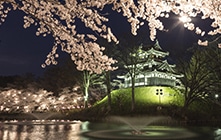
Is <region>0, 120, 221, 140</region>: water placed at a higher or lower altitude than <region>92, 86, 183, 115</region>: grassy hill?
lower

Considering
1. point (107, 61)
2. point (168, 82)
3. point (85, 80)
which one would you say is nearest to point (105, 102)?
point (85, 80)

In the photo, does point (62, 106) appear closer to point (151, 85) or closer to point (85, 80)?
point (85, 80)

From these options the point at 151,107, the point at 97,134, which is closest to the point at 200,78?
the point at 151,107

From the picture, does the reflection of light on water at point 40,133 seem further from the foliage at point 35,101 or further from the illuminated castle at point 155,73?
the illuminated castle at point 155,73

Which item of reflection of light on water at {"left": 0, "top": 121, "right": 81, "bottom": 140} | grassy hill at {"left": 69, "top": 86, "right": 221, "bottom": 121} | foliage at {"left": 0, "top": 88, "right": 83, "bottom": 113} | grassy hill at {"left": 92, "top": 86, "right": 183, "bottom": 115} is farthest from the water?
grassy hill at {"left": 92, "top": 86, "right": 183, "bottom": 115}

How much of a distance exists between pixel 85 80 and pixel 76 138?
33155mm

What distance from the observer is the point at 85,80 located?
49.9 meters


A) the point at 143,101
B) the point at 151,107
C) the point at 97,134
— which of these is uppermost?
the point at 143,101

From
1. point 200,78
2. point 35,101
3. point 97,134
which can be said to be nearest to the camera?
point 97,134

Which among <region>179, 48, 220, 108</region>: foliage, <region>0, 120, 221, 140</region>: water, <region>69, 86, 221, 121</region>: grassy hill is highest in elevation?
<region>179, 48, 220, 108</region>: foliage

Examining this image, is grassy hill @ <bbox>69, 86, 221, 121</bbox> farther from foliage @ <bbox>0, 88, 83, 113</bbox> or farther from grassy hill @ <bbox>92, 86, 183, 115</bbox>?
foliage @ <bbox>0, 88, 83, 113</bbox>

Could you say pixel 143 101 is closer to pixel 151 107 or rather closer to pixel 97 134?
pixel 151 107

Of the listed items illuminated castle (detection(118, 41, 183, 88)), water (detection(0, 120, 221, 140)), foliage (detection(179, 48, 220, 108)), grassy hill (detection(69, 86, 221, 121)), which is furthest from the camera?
illuminated castle (detection(118, 41, 183, 88))

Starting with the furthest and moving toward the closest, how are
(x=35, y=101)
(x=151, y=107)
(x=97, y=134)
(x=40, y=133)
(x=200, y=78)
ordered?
(x=151, y=107) < (x=200, y=78) < (x=35, y=101) < (x=40, y=133) < (x=97, y=134)
